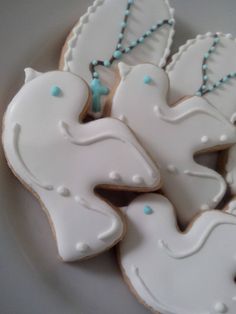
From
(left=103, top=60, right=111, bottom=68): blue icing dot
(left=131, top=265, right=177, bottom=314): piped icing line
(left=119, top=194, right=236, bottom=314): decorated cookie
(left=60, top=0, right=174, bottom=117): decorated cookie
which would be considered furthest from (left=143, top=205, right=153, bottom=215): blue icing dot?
(left=103, top=60, right=111, bottom=68): blue icing dot

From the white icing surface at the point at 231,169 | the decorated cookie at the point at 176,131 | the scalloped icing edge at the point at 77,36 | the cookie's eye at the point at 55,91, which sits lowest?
the white icing surface at the point at 231,169

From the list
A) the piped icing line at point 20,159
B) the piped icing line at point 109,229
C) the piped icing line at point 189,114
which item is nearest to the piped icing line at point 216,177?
the piped icing line at point 189,114

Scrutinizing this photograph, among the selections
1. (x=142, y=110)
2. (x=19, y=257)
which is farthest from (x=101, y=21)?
(x=19, y=257)

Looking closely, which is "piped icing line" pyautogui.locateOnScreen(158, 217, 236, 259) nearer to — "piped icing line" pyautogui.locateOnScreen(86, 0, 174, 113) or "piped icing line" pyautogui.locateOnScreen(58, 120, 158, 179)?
"piped icing line" pyautogui.locateOnScreen(58, 120, 158, 179)

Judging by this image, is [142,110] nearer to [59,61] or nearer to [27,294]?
[59,61]

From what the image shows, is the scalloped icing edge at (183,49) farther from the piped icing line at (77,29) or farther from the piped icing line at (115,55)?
the piped icing line at (77,29)
